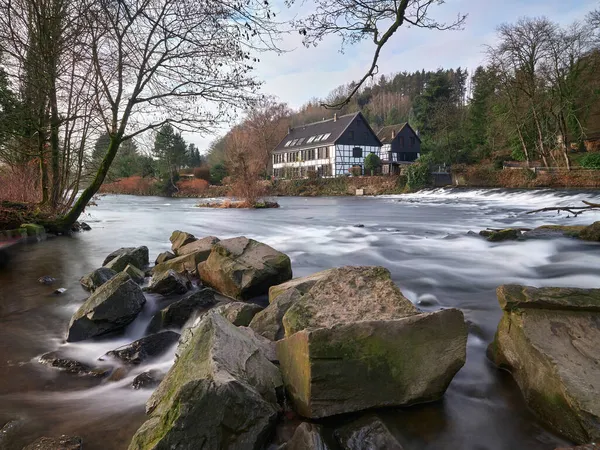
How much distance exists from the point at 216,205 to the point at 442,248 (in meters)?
24.1

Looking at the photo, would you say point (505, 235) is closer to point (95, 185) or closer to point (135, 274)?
point (135, 274)

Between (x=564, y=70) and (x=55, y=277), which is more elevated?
(x=564, y=70)

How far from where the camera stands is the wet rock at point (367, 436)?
262 centimetres

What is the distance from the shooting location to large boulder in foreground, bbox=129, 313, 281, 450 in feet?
7.16

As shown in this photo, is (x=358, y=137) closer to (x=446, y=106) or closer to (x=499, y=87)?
(x=446, y=106)

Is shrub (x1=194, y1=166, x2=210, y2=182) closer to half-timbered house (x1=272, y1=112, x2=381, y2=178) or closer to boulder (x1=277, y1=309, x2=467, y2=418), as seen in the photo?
half-timbered house (x1=272, y1=112, x2=381, y2=178)

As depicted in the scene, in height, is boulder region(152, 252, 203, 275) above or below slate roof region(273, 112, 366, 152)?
below

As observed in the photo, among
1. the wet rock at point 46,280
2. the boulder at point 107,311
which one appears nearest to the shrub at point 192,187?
the wet rock at point 46,280

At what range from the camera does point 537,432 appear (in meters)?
2.89

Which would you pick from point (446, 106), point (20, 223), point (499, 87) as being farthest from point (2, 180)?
point (446, 106)

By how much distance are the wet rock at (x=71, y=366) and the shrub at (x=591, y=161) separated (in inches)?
1205

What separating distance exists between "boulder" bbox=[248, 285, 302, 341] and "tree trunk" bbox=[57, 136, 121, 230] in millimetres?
9000

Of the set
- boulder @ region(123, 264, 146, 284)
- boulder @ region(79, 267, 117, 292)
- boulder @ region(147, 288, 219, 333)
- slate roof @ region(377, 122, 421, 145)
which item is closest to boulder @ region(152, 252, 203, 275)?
boulder @ region(123, 264, 146, 284)

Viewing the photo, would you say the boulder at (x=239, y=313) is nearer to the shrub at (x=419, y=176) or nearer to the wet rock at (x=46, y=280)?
the wet rock at (x=46, y=280)
